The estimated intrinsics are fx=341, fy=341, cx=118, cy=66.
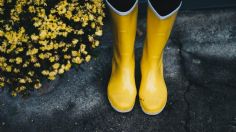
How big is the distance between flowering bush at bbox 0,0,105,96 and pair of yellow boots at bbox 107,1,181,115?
171 millimetres

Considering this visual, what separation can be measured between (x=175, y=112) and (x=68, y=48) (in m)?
0.74

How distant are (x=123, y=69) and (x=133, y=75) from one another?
80 millimetres

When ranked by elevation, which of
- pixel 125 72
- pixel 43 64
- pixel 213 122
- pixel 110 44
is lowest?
pixel 213 122

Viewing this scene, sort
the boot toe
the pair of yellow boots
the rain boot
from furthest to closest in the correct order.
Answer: the boot toe → the pair of yellow boots → the rain boot

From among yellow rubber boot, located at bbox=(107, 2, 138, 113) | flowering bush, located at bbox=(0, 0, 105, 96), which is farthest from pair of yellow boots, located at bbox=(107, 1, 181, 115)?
flowering bush, located at bbox=(0, 0, 105, 96)

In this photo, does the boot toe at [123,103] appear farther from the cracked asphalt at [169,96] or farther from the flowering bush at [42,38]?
the flowering bush at [42,38]

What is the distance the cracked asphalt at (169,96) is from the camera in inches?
76.0

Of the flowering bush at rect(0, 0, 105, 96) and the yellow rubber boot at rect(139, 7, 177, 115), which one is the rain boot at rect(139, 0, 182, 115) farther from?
the flowering bush at rect(0, 0, 105, 96)

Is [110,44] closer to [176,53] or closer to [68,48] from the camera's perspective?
[176,53]

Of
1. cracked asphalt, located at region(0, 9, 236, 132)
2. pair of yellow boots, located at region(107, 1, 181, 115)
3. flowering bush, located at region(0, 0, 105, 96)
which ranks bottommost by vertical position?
cracked asphalt, located at region(0, 9, 236, 132)

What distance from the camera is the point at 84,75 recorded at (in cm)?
214

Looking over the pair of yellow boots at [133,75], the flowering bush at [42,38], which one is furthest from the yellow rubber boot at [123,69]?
the flowering bush at [42,38]

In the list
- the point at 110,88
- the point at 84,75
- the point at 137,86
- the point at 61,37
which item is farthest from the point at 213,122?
the point at 61,37

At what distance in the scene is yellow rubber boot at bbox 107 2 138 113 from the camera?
5.46ft
